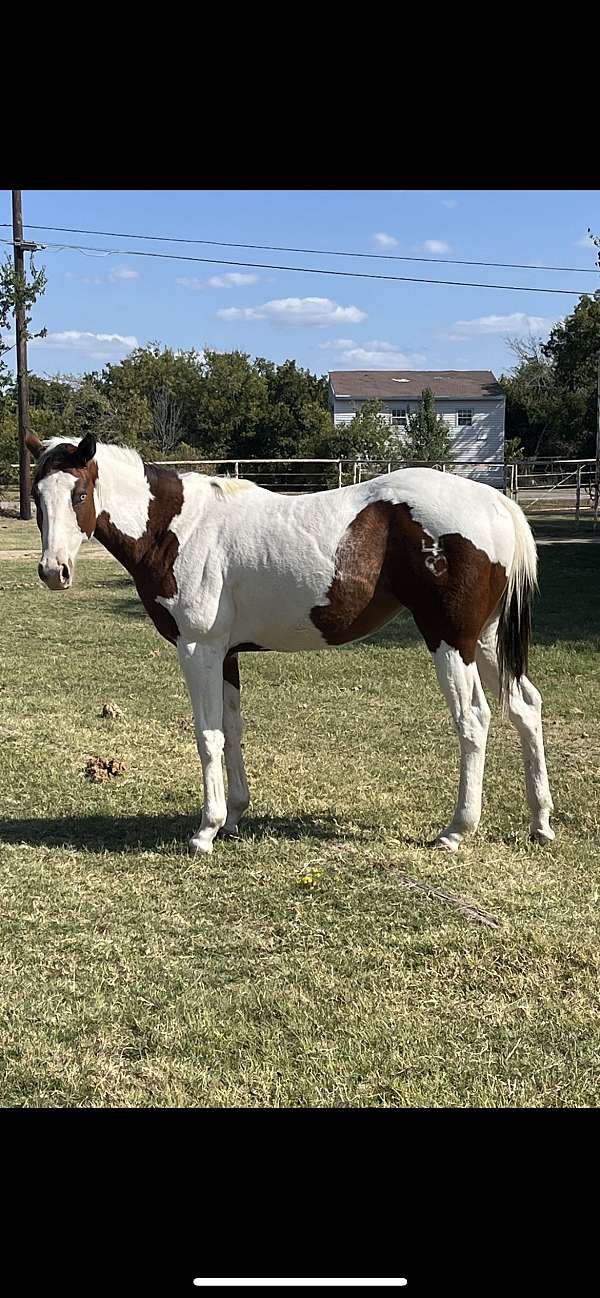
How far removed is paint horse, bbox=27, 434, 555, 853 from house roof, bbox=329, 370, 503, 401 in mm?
41890

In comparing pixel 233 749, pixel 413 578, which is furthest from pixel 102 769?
pixel 413 578

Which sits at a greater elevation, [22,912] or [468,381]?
[468,381]

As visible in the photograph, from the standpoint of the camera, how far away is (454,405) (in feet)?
157

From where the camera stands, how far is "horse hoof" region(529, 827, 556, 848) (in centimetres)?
468

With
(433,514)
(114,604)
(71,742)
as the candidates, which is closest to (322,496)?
(433,514)

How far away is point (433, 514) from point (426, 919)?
176cm

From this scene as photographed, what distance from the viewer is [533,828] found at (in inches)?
187

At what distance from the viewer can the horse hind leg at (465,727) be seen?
4566 millimetres

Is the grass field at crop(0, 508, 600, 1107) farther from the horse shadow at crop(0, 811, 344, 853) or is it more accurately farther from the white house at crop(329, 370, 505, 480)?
the white house at crop(329, 370, 505, 480)
